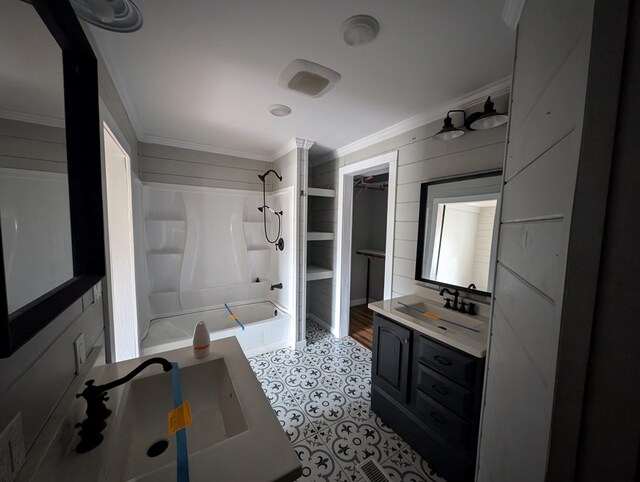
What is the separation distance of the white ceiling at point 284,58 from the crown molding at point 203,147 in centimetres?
48

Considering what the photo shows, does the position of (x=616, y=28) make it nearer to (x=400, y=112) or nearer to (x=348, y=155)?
(x=400, y=112)

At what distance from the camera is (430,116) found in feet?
6.29

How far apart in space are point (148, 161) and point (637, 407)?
351 cm

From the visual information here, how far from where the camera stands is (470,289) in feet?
5.51

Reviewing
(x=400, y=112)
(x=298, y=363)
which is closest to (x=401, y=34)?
(x=400, y=112)

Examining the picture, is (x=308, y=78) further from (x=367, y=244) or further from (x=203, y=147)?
(x=367, y=244)

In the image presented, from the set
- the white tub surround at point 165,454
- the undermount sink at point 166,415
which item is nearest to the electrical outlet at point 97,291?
the white tub surround at point 165,454

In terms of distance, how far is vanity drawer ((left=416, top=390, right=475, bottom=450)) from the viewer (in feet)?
4.09

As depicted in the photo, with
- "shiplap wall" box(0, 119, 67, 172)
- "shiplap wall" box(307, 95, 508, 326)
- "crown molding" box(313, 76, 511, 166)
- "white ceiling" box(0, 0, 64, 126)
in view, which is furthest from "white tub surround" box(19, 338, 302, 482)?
"crown molding" box(313, 76, 511, 166)

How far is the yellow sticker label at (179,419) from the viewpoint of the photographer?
79 centimetres

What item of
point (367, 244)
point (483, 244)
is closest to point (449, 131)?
point (483, 244)

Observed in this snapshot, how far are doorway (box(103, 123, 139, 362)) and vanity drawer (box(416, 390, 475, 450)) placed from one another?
2285mm

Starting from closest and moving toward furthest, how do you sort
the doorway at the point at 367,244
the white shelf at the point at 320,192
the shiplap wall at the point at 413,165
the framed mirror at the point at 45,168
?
1. the framed mirror at the point at 45,168
2. the shiplap wall at the point at 413,165
3. the white shelf at the point at 320,192
4. the doorway at the point at 367,244

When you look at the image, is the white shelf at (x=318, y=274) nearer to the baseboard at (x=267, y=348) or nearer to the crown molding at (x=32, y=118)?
the baseboard at (x=267, y=348)
